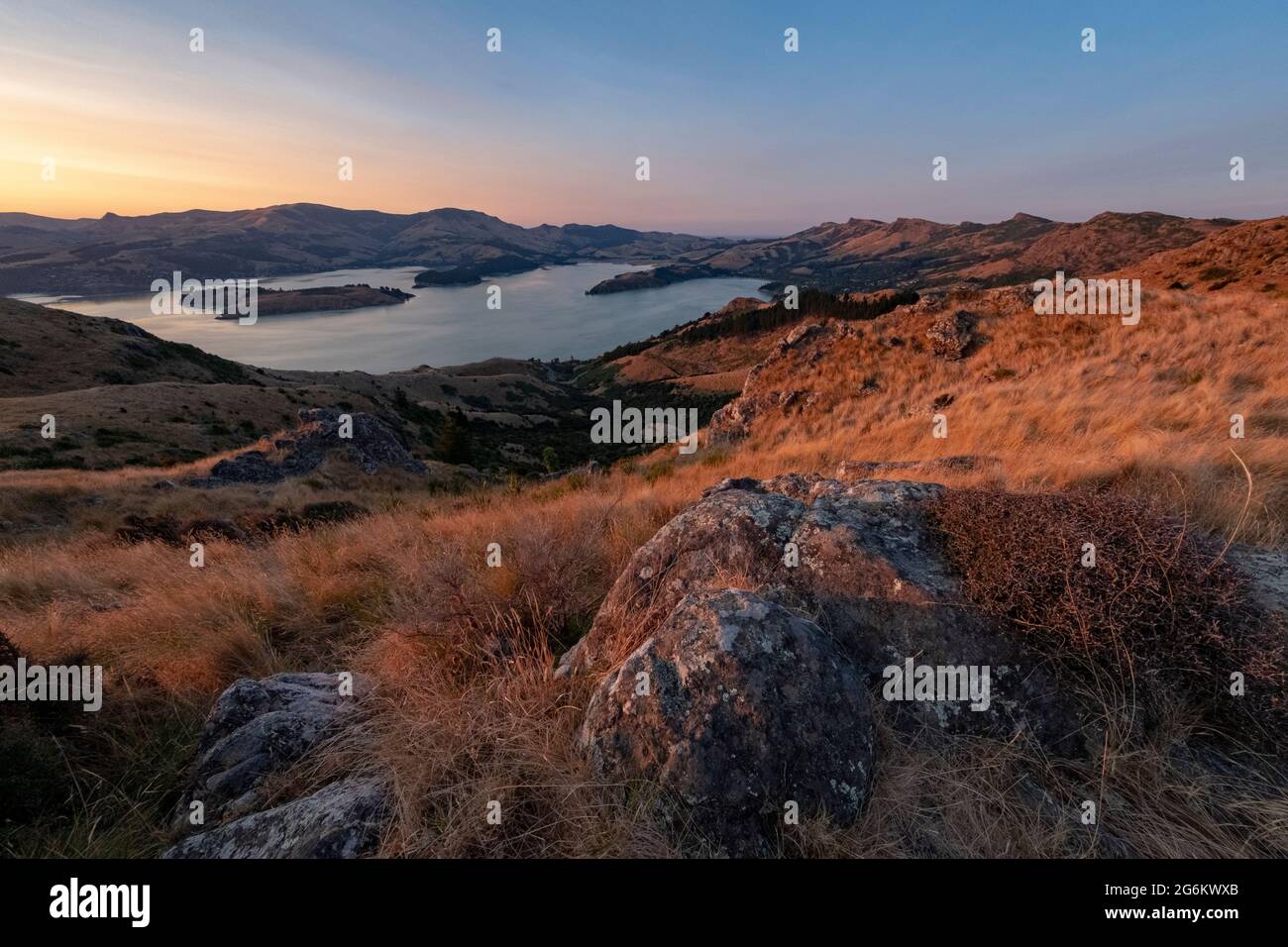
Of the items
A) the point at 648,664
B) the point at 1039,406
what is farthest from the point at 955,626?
the point at 1039,406

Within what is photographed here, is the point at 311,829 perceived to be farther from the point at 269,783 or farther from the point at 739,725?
the point at 739,725

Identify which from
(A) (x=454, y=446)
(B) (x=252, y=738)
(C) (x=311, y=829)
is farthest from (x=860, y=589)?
(A) (x=454, y=446)

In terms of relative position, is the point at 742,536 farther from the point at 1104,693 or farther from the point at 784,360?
the point at 784,360

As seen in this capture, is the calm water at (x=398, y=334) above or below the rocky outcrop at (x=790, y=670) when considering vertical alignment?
above
